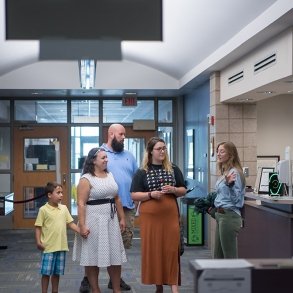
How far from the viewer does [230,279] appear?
1797mm

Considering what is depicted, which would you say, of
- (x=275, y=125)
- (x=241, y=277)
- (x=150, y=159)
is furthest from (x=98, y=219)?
(x=275, y=125)

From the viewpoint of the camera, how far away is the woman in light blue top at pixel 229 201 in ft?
16.8

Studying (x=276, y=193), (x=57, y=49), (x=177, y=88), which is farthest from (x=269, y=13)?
(x=177, y=88)

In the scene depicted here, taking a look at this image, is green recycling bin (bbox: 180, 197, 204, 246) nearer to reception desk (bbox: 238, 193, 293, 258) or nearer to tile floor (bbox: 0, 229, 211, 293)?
tile floor (bbox: 0, 229, 211, 293)

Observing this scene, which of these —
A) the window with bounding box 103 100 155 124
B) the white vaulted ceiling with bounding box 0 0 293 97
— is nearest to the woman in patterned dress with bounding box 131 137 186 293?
the white vaulted ceiling with bounding box 0 0 293 97

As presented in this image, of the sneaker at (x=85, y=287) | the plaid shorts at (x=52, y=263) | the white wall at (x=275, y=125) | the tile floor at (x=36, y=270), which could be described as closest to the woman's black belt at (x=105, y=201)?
the plaid shorts at (x=52, y=263)

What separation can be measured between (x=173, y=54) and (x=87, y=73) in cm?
147

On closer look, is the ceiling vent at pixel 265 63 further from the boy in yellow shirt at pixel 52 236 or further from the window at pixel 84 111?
the window at pixel 84 111

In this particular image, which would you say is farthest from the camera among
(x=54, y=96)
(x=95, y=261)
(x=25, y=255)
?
(x=54, y=96)

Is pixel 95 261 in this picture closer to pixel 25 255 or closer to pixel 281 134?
pixel 25 255

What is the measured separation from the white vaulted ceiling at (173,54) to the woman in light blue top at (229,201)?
1182 millimetres

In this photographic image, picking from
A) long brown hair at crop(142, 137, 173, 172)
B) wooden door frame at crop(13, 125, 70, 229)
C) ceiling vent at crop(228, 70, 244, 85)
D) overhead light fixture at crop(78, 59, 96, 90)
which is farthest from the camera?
wooden door frame at crop(13, 125, 70, 229)

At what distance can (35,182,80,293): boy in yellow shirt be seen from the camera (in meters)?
4.95

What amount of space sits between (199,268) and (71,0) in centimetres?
214
